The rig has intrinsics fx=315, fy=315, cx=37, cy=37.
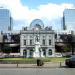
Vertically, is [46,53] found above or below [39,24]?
below

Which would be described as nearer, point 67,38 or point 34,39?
point 34,39

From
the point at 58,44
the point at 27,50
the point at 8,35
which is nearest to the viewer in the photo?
the point at 27,50

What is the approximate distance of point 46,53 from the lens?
147m

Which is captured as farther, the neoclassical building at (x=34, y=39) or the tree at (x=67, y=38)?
the tree at (x=67, y=38)

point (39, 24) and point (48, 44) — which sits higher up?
point (39, 24)

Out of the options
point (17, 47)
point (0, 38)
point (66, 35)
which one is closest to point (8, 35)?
point (0, 38)

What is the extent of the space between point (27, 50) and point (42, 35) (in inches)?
407

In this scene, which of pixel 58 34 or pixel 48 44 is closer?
pixel 48 44

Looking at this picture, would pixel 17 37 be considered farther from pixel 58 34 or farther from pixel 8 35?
pixel 58 34

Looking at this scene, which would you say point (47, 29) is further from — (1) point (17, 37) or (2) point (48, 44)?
(1) point (17, 37)

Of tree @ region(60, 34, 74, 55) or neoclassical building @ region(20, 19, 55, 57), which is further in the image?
tree @ region(60, 34, 74, 55)

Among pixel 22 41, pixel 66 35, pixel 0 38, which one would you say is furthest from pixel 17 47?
pixel 66 35

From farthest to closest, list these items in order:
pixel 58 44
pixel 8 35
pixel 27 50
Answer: pixel 8 35
pixel 58 44
pixel 27 50

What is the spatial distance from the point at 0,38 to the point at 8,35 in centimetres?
525
